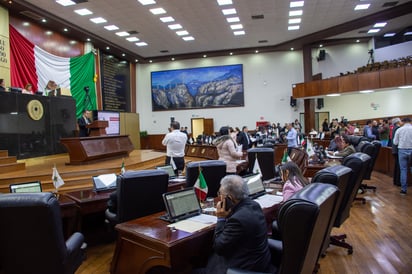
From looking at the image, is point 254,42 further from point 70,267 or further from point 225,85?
point 70,267

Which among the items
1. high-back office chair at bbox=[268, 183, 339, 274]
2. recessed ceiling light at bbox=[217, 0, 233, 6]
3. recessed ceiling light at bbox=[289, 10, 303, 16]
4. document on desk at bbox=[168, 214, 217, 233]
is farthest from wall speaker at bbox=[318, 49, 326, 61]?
high-back office chair at bbox=[268, 183, 339, 274]

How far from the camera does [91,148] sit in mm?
8109

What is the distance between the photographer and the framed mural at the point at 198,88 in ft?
58.4

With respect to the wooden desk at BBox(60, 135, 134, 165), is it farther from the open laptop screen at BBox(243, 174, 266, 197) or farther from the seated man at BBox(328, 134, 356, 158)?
the seated man at BBox(328, 134, 356, 158)

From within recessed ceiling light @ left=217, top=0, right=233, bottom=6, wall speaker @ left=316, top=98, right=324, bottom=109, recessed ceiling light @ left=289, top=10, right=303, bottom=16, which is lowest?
wall speaker @ left=316, top=98, right=324, bottom=109

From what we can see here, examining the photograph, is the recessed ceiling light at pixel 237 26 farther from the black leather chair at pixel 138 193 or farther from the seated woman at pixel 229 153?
the black leather chair at pixel 138 193

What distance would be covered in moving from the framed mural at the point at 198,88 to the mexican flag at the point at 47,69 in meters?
5.08

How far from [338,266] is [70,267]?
284cm

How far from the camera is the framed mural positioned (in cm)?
1780

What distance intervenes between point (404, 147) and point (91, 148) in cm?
741

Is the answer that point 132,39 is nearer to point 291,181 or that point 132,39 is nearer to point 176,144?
point 176,144

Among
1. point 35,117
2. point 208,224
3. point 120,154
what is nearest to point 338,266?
point 208,224

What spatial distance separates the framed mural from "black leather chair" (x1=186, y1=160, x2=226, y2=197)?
14031 millimetres

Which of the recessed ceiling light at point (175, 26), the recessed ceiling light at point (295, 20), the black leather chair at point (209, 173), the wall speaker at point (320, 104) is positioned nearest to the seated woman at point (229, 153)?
the black leather chair at point (209, 173)
